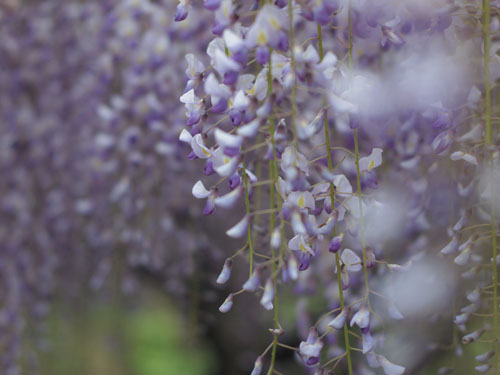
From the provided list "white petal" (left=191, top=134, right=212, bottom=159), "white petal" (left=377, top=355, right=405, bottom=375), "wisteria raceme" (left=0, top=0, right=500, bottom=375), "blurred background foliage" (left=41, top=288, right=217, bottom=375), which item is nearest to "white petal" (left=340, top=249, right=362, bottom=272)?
"wisteria raceme" (left=0, top=0, right=500, bottom=375)

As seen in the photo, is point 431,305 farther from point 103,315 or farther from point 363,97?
point 103,315

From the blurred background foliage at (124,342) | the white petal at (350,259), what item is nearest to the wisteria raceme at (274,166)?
the white petal at (350,259)

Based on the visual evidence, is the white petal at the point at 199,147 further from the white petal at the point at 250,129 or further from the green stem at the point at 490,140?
the green stem at the point at 490,140

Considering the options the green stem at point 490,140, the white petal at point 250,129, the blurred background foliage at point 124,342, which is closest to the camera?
the white petal at point 250,129

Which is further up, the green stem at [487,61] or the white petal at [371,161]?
the green stem at [487,61]

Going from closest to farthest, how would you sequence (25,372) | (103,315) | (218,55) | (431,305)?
(218,55) < (431,305) < (25,372) < (103,315)

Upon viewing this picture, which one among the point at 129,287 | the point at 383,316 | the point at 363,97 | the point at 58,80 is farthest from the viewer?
the point at 58,80

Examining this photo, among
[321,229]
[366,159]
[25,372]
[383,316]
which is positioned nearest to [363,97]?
[366,159]

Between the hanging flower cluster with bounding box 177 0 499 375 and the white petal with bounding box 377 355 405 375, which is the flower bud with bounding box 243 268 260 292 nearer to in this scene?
the hanging flower cluster with bounding box 177 0 499 375

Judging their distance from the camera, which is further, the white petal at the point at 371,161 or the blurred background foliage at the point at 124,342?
the blurred background foliage at the point at 124,342
